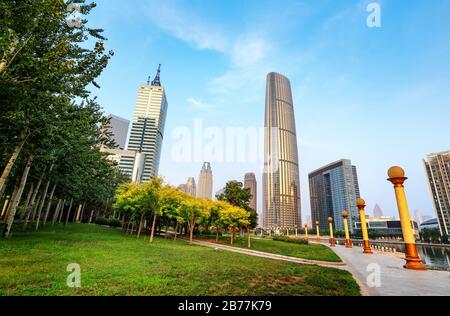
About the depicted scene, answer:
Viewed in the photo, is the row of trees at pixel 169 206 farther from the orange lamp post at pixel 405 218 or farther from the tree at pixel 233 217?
the orange lamp post at pixel 405 218

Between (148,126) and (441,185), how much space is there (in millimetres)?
188237

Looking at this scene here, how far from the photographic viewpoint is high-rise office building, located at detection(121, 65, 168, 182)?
152 meters

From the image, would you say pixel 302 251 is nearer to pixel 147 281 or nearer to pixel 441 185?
pixel 147 281

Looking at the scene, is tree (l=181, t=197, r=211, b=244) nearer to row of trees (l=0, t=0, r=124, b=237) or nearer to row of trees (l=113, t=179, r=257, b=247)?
row of trees (l=113, t=179, r=257, b=247)

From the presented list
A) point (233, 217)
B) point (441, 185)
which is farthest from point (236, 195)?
point (441, 185)

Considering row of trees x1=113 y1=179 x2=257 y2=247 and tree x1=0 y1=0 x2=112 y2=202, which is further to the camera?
row of trees x1=113 y1=179 x2=257 y2=247

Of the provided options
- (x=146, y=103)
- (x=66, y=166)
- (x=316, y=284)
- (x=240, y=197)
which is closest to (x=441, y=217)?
(x=240, y=197)

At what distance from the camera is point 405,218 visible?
1441 cm

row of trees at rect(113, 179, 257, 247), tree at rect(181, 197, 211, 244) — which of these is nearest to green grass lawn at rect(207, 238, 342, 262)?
row of trees at rect(113, 179, 257, 247)

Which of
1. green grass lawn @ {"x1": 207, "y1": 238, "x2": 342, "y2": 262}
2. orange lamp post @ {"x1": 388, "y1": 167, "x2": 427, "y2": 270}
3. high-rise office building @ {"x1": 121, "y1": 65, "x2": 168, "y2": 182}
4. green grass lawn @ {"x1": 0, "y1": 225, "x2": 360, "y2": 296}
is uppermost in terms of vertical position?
high-rise office building @ {"x1": 121, "y1": 65, "x2": 168, "y2": 182}

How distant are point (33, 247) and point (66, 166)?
10.3 metres

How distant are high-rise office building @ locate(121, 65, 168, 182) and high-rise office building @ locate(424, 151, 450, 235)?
6858 inches

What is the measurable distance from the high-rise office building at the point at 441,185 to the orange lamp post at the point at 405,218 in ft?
480

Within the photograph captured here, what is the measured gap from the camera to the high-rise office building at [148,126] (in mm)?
151750
